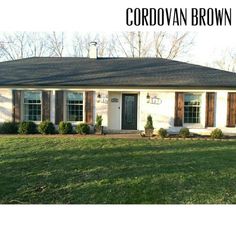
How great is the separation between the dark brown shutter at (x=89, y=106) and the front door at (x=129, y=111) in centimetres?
184

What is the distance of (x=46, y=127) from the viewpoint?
1363 centimetres

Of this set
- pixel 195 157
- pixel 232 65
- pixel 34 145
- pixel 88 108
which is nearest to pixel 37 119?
pixel 88 108

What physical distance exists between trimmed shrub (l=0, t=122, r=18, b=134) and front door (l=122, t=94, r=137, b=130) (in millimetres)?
5807

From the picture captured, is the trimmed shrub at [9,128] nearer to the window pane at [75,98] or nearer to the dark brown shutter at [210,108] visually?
the window pane at [75,98]

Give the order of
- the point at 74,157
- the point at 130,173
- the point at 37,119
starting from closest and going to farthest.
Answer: the point at 130,173 → the point at 74,157 → the point at 37,119

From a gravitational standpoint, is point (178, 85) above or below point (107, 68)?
below

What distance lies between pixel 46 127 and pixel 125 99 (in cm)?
457

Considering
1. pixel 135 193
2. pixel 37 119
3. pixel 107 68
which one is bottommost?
pixel 135 193

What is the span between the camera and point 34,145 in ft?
34.6

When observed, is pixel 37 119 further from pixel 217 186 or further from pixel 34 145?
pixel 217 186

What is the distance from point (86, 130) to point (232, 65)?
36.9 metres

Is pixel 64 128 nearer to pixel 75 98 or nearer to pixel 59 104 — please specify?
pixel 59 104

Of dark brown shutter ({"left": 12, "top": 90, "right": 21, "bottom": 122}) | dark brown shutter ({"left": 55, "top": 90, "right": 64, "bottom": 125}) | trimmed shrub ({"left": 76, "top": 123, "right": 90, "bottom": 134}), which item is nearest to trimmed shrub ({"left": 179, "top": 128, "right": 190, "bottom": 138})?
trimmed shrub ({"left": 76, "top": 123, "right": 90, "bottom": 134})

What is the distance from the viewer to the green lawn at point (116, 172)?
16.6 ft
